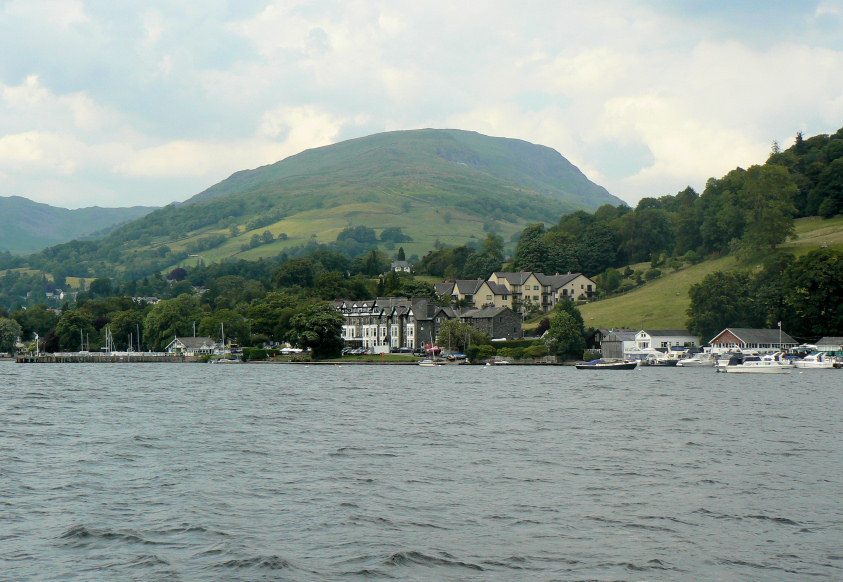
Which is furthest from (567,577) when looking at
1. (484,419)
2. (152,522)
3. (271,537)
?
(484,419)

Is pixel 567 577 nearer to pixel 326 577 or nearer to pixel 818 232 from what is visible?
pixel 326 577

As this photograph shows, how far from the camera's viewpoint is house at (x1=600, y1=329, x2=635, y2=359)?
378 feet

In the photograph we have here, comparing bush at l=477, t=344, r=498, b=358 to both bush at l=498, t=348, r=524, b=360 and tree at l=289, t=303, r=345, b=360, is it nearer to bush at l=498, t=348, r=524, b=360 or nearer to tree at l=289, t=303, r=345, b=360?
bush at l=498, t=348, r=524, b=360

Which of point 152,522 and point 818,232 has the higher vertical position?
point 818,232

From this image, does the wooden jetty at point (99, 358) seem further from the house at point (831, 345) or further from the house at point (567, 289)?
the house at point (831, 345)

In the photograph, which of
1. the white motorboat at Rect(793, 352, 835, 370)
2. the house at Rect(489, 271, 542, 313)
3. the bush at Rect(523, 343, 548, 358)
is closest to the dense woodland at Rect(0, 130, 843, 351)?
the white motorboat at Rect(793, 352, 835, 370)

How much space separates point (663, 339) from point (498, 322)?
2732 centimetres

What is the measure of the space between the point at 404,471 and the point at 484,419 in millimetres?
16609

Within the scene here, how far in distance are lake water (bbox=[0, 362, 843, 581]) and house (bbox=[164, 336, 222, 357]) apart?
9931 cm

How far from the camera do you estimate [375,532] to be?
20266 millimetres

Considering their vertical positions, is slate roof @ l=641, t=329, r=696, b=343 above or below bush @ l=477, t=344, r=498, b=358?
above

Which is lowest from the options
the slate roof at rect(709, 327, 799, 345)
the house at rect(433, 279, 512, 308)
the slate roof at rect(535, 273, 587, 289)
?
the slate roof at rect(709, 327, 799, 345)

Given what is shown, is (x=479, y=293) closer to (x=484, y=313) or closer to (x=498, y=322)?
(x=484, y=313)

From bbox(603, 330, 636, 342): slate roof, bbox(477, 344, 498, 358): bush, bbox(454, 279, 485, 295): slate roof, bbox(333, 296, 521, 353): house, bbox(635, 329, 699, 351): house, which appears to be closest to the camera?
bbox(603, 330, 636, 342): slate roof
